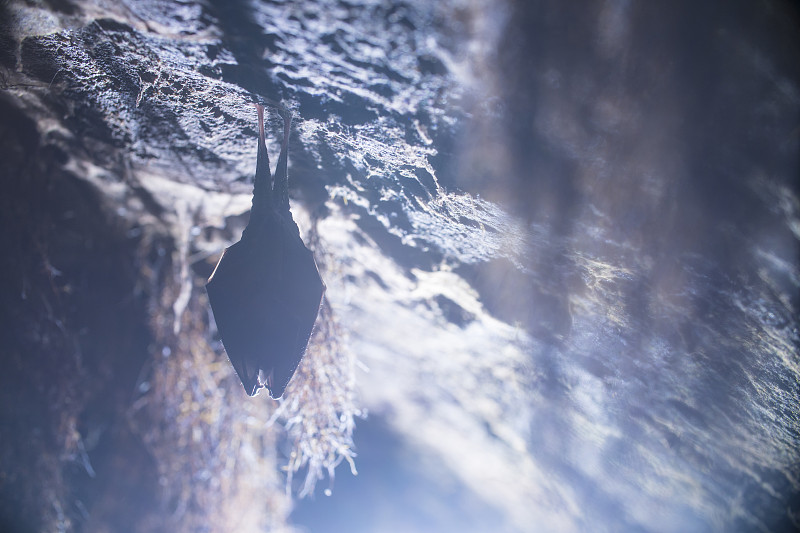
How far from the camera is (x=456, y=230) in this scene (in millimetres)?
1394

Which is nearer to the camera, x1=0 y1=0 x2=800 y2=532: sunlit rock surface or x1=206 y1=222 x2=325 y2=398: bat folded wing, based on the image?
x1=0 y1=0 x2=800 y2=532: sunlit rock surface

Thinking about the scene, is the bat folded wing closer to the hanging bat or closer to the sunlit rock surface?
the hanging bat

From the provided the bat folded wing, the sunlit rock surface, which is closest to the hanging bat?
the bat folded wing

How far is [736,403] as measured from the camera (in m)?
1.40

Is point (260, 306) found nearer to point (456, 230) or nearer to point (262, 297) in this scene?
point (262, 297)

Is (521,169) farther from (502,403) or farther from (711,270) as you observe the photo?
(502,403)

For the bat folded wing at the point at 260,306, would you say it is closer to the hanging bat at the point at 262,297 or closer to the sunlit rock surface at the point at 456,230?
the hanging bat at the point at 262,297

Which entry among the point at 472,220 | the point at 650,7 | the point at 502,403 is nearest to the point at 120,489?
the point at 502,403

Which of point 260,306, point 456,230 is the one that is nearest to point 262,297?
point 260,306

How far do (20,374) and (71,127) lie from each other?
1401 mm

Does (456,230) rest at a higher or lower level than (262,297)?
higher

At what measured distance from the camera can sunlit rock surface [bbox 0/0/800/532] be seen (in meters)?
0.77

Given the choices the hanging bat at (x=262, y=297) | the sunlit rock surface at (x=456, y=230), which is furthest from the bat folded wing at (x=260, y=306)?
the sunlit rock surface at (x=456, y=230)

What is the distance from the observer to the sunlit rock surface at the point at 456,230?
77cm
